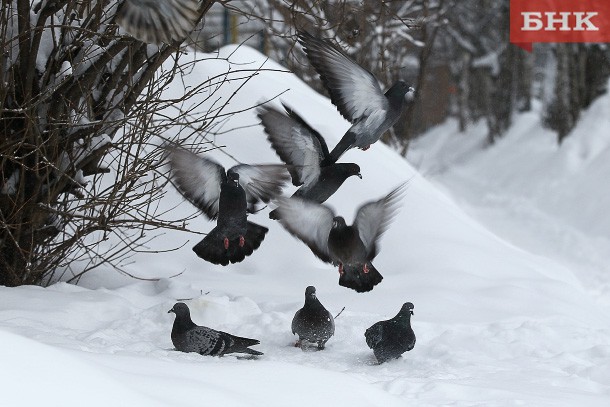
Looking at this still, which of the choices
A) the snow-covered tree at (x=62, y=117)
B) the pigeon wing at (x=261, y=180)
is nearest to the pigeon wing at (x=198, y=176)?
the pigeon wing at (x=261, y=180)

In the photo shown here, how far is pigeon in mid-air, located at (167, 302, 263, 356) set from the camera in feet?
16.5

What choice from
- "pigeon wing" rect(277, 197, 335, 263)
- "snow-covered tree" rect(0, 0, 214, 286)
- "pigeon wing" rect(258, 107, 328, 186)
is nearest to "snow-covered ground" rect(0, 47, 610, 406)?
"snow-covered tree" rect(0, 0, 214, 286)

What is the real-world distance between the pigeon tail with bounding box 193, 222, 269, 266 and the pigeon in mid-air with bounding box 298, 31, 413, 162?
67 cm

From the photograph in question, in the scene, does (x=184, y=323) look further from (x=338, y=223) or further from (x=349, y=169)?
(x=349, y=169)

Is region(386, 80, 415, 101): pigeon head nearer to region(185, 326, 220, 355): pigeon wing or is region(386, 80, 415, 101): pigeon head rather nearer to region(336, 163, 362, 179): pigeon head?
region(336, 163, 362, 179): pigeon head

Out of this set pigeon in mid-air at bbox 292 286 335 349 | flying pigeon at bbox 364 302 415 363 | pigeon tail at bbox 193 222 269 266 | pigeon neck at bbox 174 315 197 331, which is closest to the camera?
pigeon tail at bbox 193 222 269 266

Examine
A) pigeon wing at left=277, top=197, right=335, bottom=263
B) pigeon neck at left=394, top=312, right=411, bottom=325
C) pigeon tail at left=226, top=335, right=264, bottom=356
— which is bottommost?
pigeon tail at left=226, top=335, right=264, bottom=356

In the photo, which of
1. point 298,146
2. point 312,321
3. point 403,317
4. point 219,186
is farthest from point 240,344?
point 298,146

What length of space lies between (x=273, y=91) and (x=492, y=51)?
A: 2331 centimetres

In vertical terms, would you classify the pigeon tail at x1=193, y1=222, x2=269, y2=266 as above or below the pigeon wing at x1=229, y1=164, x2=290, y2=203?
below

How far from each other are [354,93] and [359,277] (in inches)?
33.5

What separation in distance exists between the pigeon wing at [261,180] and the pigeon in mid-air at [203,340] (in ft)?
3.93

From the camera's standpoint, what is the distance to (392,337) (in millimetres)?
5285

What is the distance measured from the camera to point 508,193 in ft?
62.5
